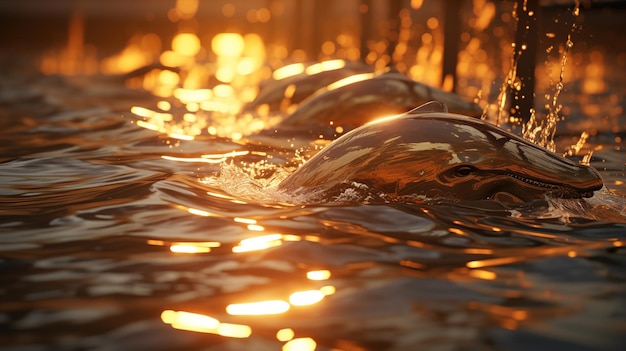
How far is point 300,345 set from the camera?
90.7 inches

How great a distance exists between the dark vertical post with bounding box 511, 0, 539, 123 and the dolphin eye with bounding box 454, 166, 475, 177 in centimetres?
382

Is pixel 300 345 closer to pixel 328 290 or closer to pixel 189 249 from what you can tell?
pixel 328 290

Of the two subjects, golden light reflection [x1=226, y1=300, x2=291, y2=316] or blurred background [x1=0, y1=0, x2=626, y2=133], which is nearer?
golden light reflection [x1=226, y1=300, x2=291, y2=316]

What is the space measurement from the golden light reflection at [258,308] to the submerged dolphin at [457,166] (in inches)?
58.1

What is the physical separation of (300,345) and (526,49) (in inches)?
229

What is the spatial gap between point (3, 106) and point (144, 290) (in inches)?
299

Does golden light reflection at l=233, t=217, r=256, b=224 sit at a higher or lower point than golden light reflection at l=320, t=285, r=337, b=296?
lower

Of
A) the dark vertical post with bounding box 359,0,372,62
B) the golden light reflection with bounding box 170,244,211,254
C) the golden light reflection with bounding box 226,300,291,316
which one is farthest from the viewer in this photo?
the dark vertical post with bounding box 359,0,372,62

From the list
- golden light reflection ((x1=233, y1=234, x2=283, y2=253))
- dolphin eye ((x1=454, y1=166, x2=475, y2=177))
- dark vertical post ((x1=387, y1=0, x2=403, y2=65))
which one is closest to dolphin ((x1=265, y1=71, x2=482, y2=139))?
dolphin eye ((x1=454, y1=166, x2=475, y2=177))

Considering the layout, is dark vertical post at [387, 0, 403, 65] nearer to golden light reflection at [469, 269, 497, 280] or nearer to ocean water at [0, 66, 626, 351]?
ocean water at [0, 66, 626, 351]

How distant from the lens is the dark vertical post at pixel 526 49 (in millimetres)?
7574

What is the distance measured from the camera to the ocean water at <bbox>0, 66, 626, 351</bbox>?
7.83ft

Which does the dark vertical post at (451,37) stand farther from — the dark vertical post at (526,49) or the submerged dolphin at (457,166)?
the submerged dolphin at (457,166)

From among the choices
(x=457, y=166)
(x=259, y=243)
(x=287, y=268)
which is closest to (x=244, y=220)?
(x=259, y=243)
